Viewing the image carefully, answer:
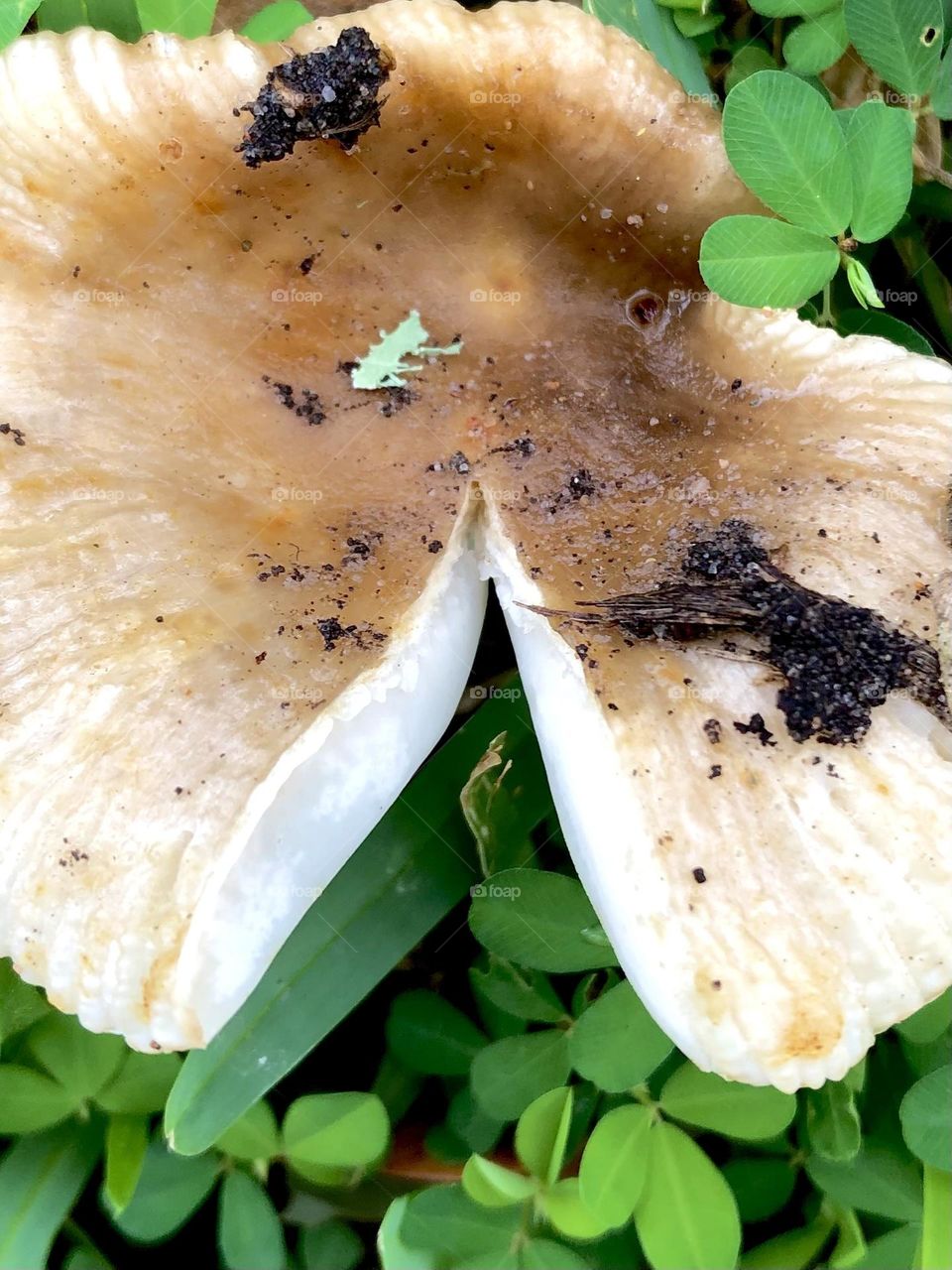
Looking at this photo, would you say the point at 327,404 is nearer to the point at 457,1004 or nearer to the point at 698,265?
the point at 698,265

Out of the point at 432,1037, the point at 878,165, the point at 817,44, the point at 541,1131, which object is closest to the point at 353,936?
the point at 432,1037

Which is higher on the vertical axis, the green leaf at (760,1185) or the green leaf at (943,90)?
the green leaf at (943,90)

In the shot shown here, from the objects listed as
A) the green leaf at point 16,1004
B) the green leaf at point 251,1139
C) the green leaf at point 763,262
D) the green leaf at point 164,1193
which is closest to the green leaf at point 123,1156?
the green leaf at point 164,1193

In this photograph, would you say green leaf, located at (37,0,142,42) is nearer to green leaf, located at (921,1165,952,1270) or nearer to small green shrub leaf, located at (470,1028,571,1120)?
small green shrub leaf, located at (470,1028,571,1120)

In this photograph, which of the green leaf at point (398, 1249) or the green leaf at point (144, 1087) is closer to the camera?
the green leaf at point (398, 1249)

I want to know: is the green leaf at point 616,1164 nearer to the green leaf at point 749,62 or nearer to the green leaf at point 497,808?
the green leaf at point 497,808
